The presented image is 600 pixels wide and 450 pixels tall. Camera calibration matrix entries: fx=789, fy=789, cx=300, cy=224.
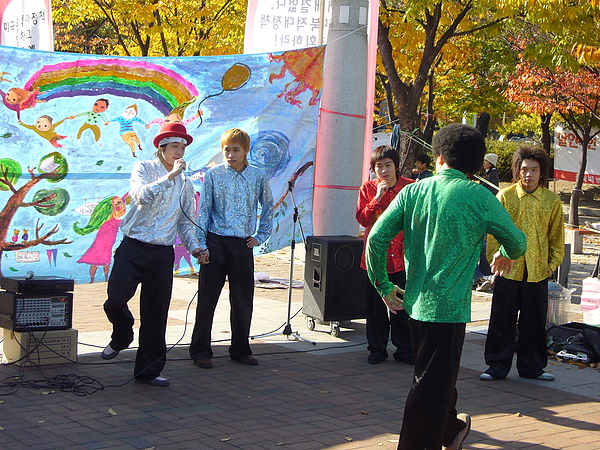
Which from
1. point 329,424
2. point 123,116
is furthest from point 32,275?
point 329,424

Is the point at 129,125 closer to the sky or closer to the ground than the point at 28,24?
closer to the ground

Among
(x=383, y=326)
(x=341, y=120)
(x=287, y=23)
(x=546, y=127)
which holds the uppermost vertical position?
(x=546, y=127)

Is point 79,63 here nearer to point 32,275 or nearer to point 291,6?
point 32,275

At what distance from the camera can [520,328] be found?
682 cm

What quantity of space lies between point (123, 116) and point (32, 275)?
61.1 inches

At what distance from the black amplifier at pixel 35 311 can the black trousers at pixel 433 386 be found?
3.46m

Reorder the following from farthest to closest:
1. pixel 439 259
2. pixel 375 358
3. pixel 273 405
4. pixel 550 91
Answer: pixel 550 91 → pixel 375 358 → pixel 273 405 → pixel 439 259

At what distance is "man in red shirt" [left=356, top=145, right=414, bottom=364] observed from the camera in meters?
6.93

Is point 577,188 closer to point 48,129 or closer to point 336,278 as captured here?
point 336,278

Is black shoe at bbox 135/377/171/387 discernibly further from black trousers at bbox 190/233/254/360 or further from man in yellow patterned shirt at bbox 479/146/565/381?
man in yellow patterned shirt at bbox 479/146/565/381

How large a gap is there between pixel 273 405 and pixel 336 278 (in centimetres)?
249

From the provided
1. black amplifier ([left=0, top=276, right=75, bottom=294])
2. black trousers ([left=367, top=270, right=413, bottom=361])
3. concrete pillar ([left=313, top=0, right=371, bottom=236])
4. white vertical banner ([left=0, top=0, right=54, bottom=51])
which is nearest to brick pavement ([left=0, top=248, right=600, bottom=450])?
black trousers ([left=367, top=270, right=413, bottom=361])

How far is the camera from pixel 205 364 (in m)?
Result: 6.71

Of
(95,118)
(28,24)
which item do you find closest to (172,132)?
(95,118)
